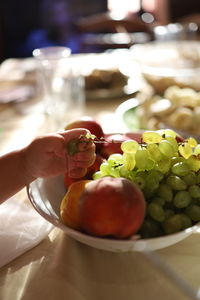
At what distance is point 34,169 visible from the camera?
0.44 metres

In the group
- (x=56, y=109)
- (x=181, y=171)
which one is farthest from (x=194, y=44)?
(x=181, y=171)

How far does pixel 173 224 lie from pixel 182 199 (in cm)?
3

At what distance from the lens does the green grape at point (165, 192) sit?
0.41m

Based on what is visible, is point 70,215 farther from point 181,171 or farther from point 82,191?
point 181,171

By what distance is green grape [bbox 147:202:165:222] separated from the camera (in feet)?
1.32

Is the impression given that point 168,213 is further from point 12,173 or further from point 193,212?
point 12,173

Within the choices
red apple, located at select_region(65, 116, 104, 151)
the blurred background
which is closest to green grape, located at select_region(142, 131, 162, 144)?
red apple, located at select_region(65, 116, 104, 151)

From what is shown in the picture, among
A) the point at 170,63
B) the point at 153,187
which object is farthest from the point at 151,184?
the point at 170,63

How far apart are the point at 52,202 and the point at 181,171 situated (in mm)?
177

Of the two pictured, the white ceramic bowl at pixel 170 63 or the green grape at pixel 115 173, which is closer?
the green grape at pixel 115 173

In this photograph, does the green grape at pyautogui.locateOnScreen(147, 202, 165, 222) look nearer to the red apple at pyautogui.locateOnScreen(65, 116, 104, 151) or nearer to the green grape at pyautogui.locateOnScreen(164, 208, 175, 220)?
the green grape at pyautogui.locateOnScreen(164, 208, 175, 220)

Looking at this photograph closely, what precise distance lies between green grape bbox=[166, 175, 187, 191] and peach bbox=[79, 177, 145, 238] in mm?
51

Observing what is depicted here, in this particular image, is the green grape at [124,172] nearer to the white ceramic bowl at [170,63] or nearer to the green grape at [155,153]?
the green grape at [155,153]

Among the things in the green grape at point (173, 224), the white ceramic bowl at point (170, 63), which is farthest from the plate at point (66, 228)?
the white ceramic bowl at point (170, 63)
